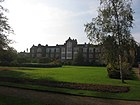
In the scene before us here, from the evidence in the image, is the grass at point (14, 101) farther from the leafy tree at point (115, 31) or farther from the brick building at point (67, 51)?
the brick building at point (67, 51)

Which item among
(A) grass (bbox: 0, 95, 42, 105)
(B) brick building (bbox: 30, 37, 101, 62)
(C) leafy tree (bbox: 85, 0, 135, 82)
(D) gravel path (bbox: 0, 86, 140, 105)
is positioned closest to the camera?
(A) grass (bbox: 0, 95, 42, 105)

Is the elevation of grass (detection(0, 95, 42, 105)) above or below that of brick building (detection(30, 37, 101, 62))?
below

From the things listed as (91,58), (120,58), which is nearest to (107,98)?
(120,58)

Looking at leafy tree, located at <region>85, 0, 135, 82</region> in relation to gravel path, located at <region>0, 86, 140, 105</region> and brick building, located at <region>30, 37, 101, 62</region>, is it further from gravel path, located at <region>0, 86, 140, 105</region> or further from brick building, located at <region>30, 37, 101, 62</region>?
brick building, located at <region>30, 37, 101, 62</region>

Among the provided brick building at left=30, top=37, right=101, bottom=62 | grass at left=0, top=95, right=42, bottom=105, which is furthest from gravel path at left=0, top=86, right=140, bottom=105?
brick building at left=30, top=37, right=101, bottom=62

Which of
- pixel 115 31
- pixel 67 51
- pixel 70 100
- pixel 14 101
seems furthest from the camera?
pixel 67 51

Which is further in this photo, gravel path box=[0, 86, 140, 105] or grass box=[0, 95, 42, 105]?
gravel path box=[0, 86, 140, 105]

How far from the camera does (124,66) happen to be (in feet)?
105

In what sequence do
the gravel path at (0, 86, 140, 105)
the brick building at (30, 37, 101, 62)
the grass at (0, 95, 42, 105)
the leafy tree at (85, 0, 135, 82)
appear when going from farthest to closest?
the brick building at (30, 37, 101, 62) → the leafy tree at (85, 0, 135, 82) → the gravel path at (0, 86, 140, 105) → the grass at (0, 95, 42, 105)

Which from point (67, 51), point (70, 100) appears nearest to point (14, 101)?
point (70, 100)

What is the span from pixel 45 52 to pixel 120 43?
382ft

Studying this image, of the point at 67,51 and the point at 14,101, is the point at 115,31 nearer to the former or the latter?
the point at 14,101

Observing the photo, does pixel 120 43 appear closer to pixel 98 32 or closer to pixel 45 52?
pixel 98 32

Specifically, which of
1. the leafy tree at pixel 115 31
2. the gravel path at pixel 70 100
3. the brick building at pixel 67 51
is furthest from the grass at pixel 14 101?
the brick building at pixel 67 51
